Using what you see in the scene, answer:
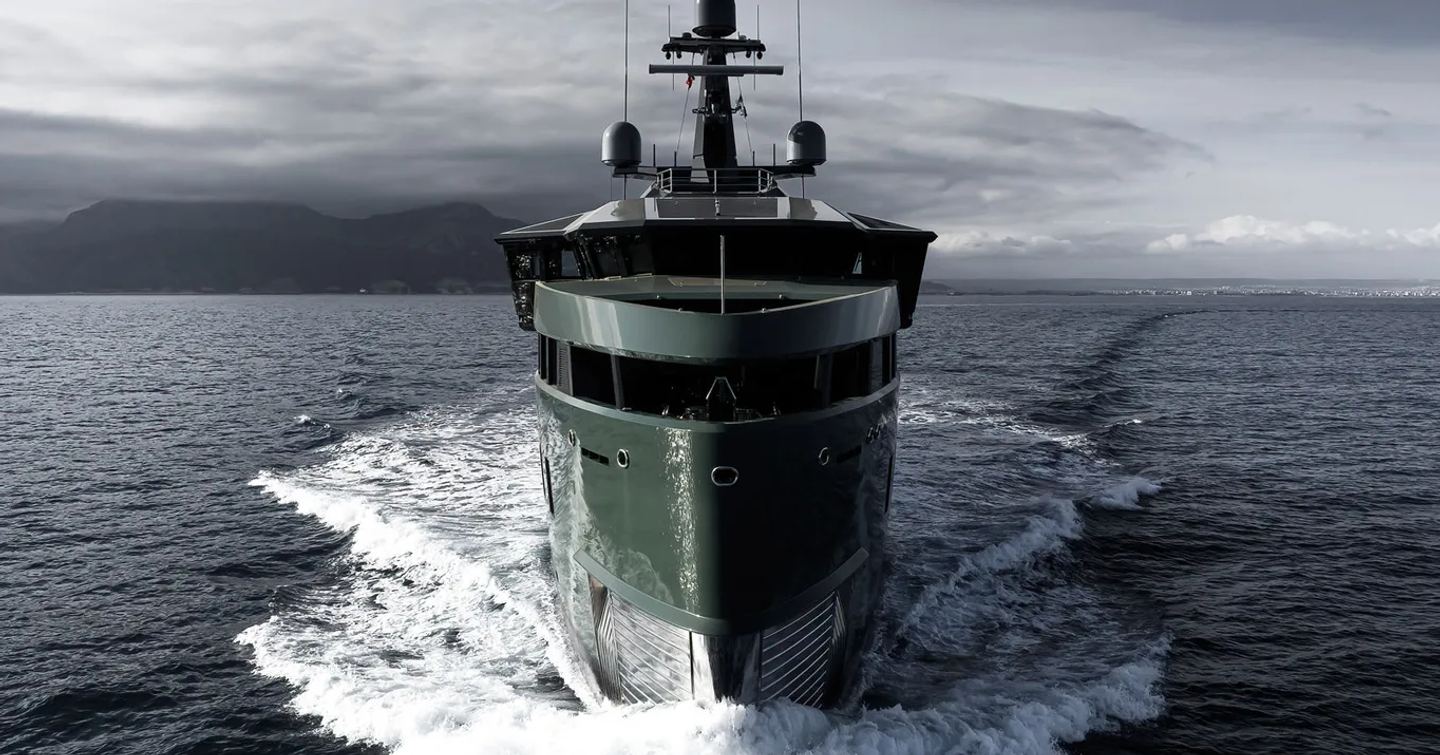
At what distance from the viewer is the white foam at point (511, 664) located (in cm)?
1295

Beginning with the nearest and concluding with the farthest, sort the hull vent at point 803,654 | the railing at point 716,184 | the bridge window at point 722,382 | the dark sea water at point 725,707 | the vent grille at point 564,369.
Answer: the bridge window at point 722,382 < the hull vent at point 803,654 < the vent grille at point 564,369 < the dark sea water at point 725,707 < the railing at point 716,184

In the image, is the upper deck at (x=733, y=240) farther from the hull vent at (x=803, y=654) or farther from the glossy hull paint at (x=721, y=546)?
the hull vent at (x=803, y=654)

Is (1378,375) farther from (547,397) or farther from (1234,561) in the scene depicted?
(547,397)

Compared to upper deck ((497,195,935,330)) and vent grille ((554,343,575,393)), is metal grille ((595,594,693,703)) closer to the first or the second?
vent grille ((554,343,575,393))

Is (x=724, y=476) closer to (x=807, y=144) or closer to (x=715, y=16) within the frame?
(x=807, y=144)

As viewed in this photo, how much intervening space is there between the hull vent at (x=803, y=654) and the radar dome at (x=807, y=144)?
1396 cm

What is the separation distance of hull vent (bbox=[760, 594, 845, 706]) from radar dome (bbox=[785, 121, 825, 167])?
550 inches

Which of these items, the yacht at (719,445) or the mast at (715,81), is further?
the mast at (715,81)

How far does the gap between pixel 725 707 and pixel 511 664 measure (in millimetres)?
5872

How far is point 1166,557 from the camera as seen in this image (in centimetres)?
2228

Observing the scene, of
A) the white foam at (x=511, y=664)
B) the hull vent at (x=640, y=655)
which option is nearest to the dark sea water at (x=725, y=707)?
the white foam at (x=511, y=664)

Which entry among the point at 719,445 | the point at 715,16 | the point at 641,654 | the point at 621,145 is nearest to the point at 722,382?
the point at 719,445

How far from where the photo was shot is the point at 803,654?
12945mm

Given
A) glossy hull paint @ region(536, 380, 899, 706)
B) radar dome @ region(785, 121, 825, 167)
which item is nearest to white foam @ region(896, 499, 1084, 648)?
glossy hull paint @ region(536, 380, 899, 706)
